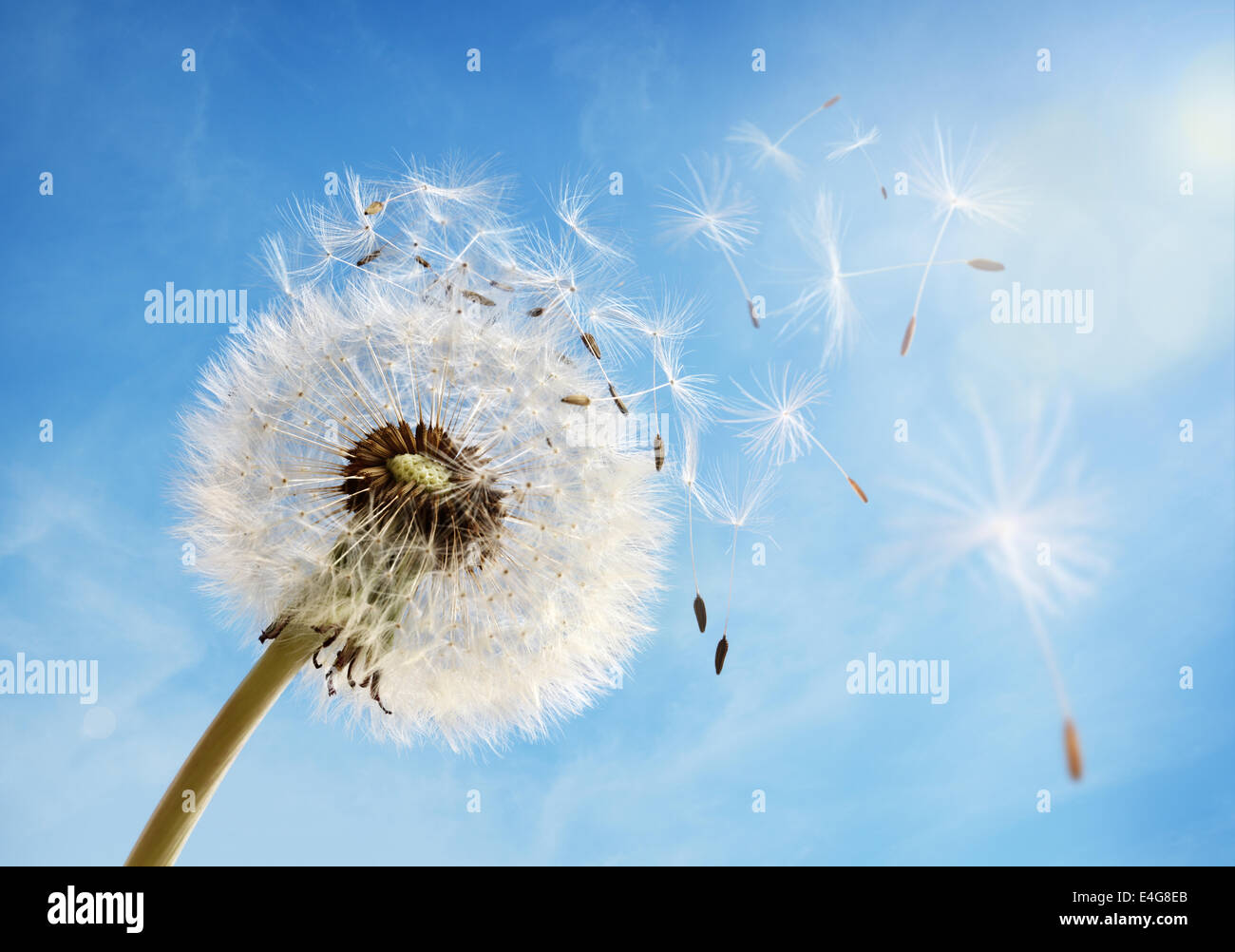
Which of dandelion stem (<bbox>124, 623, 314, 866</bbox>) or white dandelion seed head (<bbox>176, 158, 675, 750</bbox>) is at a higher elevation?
white dandelion seed head (<bbox>176, 158, 675, 750</bbox>)

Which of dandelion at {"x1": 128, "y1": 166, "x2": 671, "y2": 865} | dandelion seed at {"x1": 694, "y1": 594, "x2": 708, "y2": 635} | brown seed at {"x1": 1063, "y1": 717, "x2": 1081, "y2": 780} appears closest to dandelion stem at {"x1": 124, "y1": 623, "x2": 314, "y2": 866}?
dandelion at {"x1": 128, "y1": 166, "x2": 671, "y2": 865}

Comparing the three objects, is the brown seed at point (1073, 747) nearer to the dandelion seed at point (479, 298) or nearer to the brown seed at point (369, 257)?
the dandelion seed at point (479, 298)

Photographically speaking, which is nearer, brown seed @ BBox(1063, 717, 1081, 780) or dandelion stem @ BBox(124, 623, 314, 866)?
brown seed @ BBox(1063, 717, 1081, 780)

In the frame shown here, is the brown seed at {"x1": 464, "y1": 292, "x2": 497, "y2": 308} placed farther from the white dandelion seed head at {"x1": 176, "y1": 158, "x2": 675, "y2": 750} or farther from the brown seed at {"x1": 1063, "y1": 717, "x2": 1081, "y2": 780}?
the brown seed at {"x1": 1063, "y1": 717, "x2": 1081, "y2": 780}

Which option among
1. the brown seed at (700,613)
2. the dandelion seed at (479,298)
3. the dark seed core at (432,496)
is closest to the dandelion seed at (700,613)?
the brown seed at (700,613)

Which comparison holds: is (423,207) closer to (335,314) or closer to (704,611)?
(335,314)
